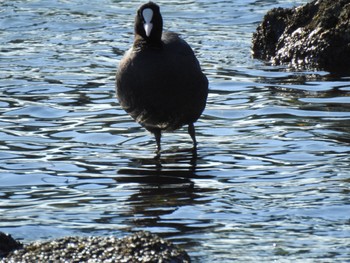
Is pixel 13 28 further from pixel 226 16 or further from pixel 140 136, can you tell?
pixel 140 136

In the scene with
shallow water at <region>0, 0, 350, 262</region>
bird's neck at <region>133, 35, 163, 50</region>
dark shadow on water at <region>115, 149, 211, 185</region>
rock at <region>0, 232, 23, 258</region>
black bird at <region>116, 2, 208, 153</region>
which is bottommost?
dark shadow on water at <region>115, 149, 211, 185</region>

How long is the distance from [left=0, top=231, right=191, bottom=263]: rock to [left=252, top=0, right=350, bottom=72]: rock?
6701 millimetres

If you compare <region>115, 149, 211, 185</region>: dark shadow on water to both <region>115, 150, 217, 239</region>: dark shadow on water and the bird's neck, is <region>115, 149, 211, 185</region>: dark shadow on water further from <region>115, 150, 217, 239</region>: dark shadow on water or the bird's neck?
the bird's neck

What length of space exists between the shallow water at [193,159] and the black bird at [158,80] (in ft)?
1.16

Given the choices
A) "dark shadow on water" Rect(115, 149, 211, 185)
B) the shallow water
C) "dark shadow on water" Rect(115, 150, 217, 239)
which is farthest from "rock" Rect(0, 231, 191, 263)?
"dark shadow on water" Rect(115, 149, 211, 185)

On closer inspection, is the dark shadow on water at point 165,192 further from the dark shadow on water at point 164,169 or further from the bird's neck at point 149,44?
the bird's neck at point 149,44

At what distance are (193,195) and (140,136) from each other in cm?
217

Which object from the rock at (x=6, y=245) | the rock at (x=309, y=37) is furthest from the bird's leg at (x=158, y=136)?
the rock at (x=309, y=37)

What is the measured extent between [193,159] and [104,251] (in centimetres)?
325

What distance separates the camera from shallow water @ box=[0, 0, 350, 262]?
639 cm

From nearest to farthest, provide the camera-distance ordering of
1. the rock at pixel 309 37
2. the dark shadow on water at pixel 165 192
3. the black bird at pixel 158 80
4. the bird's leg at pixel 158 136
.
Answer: the dark shadow on water at pixel 165 192 → the black bird at pixel 158 80 → the bird's leg at pixel 158 136 → the rock at pixel 309 37

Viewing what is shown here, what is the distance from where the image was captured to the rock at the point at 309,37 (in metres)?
11.8

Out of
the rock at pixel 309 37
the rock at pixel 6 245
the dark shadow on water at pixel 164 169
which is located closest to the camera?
the rock at pixel 6 245

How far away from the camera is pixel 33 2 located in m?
16.9
